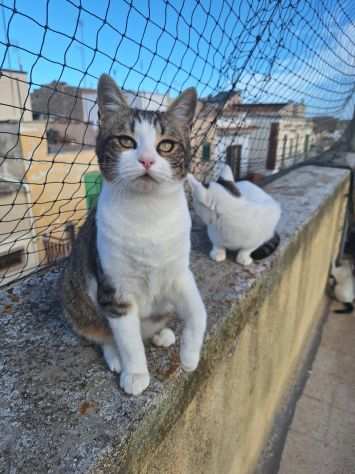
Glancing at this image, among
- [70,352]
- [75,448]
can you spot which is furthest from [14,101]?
[75,448]

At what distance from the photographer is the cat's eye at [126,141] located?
638mm

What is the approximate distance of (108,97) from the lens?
68 centimetres

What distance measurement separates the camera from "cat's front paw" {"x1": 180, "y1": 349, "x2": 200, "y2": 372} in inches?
28.2

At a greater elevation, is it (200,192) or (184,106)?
(184,106)

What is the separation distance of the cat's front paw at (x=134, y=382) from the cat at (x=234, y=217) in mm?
608

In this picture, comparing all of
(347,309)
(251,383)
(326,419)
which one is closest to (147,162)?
(251,383)

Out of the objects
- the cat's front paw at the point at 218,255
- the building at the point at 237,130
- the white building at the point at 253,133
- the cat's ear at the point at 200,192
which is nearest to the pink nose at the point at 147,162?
the cat's ear at the point at 200,192

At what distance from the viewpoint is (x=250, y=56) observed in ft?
4.76

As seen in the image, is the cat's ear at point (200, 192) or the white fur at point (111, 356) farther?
the cat's ear at point (200, 192)

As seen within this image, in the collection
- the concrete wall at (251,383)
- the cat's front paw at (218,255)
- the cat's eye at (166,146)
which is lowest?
the concrete wall at (251,383)

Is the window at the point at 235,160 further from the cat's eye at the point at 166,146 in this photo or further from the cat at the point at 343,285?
the cat's eye at the point at 166,146

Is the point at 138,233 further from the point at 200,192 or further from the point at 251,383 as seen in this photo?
the point at 251,383

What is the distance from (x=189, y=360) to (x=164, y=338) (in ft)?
0.36

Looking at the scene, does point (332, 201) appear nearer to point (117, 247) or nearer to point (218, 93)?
point (218, 93)
